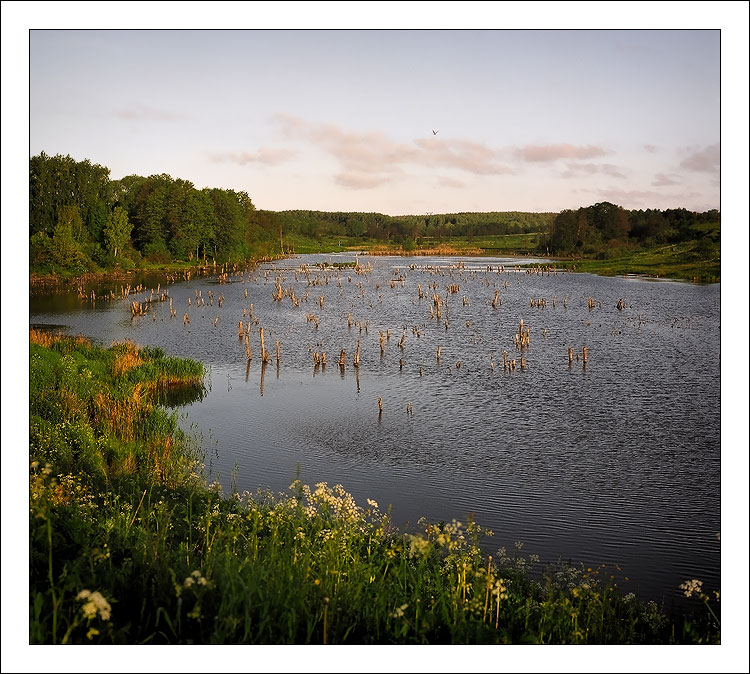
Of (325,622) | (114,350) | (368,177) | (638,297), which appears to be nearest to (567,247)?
(638,297)

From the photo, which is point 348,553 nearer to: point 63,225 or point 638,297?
point 63,225

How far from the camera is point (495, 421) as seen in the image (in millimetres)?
22422

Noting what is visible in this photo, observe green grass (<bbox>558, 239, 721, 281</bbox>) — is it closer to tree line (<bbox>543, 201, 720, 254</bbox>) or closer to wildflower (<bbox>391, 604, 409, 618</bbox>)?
tree line (<bbox>543, 201, 720, 254</bbox>)

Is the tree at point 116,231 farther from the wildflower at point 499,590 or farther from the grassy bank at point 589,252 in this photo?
the wildflower at point 499,590

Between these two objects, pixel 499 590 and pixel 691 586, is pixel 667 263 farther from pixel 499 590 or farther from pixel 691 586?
pixel 499 590

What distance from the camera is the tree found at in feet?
176

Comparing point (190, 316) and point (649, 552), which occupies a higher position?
point (190, 316)

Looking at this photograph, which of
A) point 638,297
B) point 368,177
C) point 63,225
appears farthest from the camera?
point 638,297

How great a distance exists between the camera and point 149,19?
28.4 ft

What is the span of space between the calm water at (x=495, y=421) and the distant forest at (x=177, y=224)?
563 centimetres

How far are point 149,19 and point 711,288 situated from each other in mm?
59506

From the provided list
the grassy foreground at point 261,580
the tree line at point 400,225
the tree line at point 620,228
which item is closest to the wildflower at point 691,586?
the grassy foreground at point 261,580

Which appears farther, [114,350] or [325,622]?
[114,350]

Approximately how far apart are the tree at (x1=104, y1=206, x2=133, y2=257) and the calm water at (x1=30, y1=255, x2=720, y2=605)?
8.81m
